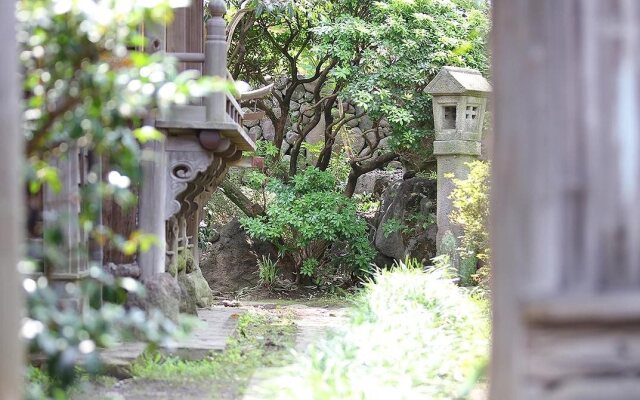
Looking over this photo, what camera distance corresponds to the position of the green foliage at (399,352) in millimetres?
5734

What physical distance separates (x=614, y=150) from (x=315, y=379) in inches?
132

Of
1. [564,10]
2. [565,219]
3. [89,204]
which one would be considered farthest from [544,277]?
[89,204]

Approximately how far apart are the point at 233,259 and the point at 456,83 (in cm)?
518

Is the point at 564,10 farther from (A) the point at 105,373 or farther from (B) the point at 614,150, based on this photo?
(A) the point at 105,373

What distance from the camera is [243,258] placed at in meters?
15.2

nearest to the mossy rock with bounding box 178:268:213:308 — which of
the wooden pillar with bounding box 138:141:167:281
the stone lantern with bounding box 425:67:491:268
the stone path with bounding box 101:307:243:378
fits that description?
the stone path with bounding box 101:307:243:378

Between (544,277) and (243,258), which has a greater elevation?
(544,277)

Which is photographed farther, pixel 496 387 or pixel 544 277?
pixel 496 387

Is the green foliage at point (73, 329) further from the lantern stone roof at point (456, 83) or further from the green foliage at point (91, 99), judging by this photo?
the lantern stone roof at point (456, 83)

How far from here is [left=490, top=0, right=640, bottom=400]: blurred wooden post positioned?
9.12 ft

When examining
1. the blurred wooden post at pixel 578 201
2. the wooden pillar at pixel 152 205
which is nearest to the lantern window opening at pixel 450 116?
the wooden pillar at pixel 152 205

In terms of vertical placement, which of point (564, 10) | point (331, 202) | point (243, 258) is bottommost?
point (243, 258)

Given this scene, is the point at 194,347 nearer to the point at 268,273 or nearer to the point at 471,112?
the point at 471,112

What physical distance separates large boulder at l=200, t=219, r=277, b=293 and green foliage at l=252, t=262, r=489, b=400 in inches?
231
